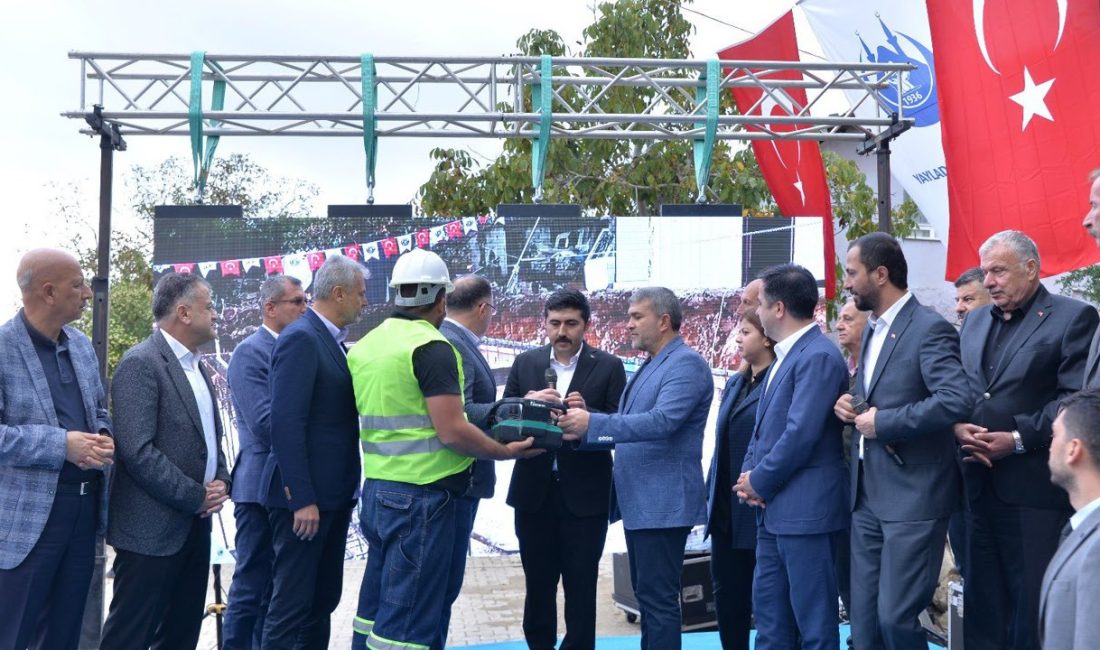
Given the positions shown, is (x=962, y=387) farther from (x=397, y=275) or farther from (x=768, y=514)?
(x=397, y=275)

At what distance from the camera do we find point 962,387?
3.85 meters

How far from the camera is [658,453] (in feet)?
16.1

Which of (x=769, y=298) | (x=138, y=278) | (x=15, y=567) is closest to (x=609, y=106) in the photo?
(x=769, y=298)

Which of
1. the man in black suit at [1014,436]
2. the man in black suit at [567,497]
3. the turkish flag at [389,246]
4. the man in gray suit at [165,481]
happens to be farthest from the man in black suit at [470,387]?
the turkish flag at [389,246]

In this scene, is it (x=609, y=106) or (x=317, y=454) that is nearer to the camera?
(x=317, y=454)

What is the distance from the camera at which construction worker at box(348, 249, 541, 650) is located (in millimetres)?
4000

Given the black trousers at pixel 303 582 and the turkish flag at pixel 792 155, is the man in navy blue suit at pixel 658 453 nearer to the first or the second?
the black trousers at pixel 303 582

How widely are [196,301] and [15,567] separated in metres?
1.31

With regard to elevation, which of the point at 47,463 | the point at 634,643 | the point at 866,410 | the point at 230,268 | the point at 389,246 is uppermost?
the point at 389,246

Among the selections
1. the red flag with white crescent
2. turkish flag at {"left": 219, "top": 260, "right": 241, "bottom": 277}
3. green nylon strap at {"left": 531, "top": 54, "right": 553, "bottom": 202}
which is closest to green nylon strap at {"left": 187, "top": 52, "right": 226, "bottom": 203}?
turkish flag at {"left": 219, "top": 260, "right": 241, "bottom": 277}

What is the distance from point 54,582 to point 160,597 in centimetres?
43

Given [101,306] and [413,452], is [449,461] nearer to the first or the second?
[413,452]

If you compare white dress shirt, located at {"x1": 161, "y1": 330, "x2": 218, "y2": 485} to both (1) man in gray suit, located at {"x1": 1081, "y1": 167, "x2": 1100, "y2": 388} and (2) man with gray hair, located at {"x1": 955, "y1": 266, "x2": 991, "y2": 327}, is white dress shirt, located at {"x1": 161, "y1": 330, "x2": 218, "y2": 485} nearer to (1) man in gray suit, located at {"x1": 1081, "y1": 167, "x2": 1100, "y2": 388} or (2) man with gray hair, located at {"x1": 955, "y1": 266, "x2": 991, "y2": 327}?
(1) man in gray suit, located at {"x1": 1081, "y1": 167, "x2": 1100, "y2": 388}

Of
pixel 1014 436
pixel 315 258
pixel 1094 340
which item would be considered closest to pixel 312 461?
pixel 1014 436
